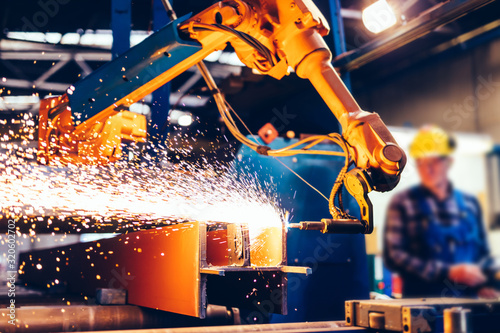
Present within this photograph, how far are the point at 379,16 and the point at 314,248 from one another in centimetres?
202

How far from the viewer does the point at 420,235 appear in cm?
459

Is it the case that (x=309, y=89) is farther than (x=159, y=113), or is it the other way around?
(x=309, y=89)

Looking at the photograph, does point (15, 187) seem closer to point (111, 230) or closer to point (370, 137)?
point (111, 230)

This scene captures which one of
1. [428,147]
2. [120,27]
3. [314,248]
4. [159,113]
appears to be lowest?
[314,248]

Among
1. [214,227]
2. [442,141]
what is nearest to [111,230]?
[214,227]

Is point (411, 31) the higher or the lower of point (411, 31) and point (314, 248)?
the higher

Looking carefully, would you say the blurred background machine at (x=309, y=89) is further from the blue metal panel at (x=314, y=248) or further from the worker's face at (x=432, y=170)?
the worker's face at (x=432, y=170)

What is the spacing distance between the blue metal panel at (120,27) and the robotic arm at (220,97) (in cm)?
74

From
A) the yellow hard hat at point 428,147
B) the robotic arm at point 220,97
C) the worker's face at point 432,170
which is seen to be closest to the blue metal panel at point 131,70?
the robotic arm at point 220,97

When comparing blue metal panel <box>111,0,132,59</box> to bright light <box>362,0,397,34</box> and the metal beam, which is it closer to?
the metal beam

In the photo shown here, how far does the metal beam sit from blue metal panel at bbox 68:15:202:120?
1.94m

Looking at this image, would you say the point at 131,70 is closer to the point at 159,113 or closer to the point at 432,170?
the point at 159,113

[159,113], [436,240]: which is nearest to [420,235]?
[436,240]

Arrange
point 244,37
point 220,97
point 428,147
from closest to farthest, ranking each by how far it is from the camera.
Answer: point 244,37, point 220,97, point 428,147
